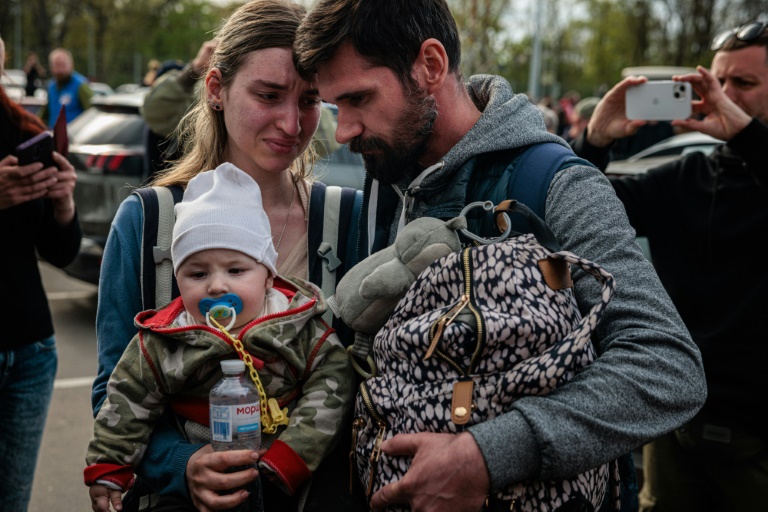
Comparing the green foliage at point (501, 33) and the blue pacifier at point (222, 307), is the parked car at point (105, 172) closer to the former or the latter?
the blue pacifier at point (222, 307)

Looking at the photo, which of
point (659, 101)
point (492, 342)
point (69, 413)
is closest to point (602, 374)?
point (492, 342)

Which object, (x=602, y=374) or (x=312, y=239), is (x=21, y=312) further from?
(x=602, y=374)

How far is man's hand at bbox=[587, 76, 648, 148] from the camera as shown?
3.14 metres

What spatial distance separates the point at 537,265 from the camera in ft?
5.41

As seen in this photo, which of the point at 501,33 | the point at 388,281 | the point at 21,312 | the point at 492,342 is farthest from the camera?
the point at 501,33

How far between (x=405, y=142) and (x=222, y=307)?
625 millimetres

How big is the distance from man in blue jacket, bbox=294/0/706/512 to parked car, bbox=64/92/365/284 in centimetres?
492

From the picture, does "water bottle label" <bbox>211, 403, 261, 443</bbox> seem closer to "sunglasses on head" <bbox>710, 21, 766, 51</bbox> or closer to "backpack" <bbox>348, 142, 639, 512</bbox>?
"backpack" <bbox>348, 142, 639, 512</bbox>

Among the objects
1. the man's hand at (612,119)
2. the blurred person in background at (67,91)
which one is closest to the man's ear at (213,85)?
the man's hand at (612,119)

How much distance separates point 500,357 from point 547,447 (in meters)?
0.20

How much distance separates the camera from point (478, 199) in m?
1.94

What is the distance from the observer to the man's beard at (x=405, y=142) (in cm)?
202

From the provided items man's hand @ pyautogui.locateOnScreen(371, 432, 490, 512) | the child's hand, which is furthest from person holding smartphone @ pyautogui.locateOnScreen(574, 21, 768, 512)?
the child's hand

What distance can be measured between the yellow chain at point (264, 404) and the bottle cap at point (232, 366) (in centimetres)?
6
